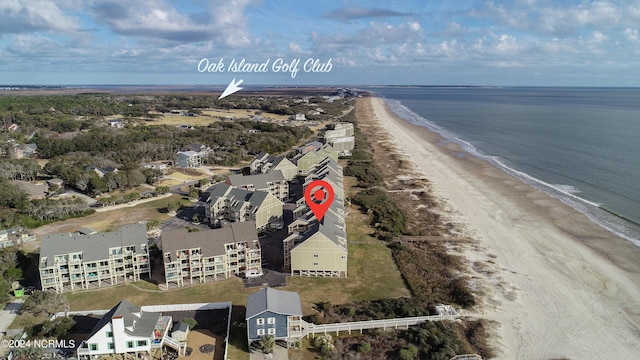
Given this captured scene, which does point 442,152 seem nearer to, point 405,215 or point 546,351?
point 405,215

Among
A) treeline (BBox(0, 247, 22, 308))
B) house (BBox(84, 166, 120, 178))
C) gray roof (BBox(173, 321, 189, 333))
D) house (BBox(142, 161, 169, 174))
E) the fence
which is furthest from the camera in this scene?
house (BBox(142, 161, 169, 174))

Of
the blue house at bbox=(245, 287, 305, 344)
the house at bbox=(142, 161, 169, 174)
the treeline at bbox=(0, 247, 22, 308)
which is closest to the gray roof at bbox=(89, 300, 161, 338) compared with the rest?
the blue house at bbox=(245, 287, 305, 344)

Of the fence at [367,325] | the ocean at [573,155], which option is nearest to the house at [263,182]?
the fence at [367,325]

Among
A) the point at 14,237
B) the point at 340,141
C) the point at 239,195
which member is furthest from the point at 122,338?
the point at 340,141

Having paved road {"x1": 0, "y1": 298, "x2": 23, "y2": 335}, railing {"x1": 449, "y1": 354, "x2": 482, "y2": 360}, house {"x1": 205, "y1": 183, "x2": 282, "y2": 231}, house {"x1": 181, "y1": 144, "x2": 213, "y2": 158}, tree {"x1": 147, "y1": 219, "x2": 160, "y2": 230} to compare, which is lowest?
railing {"x1": 449, "y1": 354, "x2": 482, "y2": 360}

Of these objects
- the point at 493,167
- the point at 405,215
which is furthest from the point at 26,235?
the point at 493,167

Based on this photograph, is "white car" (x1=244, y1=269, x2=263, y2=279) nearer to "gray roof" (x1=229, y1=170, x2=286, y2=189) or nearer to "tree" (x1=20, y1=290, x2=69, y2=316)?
"tree" (x1=20, y1=290, x2=69, y2=316)

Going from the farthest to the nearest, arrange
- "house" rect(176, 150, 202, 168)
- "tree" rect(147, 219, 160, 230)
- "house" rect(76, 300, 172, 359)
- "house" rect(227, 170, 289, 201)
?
"house" rect(176, 150, 202, 168)
"house" rect(227, 170, 289, 201)
"tree" rect(147, 219, 160, 230)
"house" rect(76, 300, 172, 359)

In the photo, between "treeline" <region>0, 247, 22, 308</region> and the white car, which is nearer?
"treeline" <region>0, 247, 22, 308</region>
